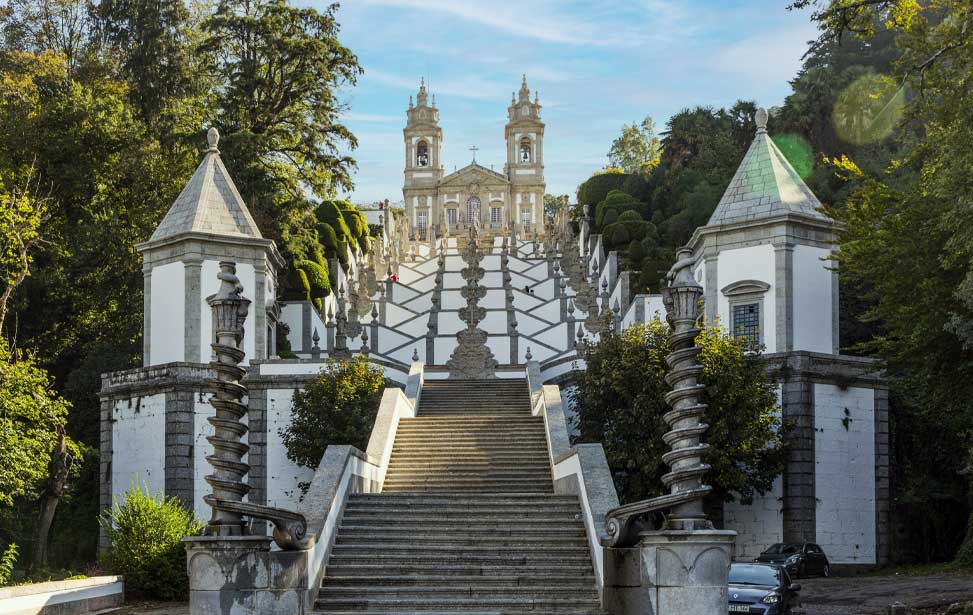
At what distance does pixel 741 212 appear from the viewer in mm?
28203

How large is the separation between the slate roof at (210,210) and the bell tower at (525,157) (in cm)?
6273

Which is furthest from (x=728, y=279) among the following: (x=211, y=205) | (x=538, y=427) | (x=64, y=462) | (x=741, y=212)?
(x=64, y=462)

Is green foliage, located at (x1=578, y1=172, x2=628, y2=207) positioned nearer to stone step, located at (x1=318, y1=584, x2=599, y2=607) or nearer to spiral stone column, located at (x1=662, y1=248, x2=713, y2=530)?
stone step, located at (x1=318, y1=584, x2=599, y2=607)

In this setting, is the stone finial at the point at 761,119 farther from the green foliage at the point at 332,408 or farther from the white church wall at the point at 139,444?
the white church wall at the point at 139,444

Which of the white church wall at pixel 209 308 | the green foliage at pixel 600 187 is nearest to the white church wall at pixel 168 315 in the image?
the white church wall at pixel 209 308

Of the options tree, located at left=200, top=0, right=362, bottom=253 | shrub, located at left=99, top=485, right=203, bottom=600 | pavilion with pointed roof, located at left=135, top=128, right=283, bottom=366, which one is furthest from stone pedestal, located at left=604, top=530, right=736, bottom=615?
tree, located at left=200, top=0, right=362, bottom=253

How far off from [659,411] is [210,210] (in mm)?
12060

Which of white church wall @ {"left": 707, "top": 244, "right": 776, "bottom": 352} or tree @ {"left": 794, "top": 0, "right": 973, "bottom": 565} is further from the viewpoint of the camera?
white church wall @ {"left": 707, "top": 244, "right": 776, "bottom": 352}

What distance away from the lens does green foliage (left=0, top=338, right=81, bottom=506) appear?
2264cm

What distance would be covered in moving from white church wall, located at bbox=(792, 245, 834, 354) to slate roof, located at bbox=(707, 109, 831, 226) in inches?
38.4

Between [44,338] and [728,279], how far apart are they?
20.4 metres

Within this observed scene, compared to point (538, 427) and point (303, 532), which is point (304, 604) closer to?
point (303, 532)

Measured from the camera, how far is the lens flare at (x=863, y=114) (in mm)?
44156

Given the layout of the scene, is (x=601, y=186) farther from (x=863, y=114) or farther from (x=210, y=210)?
(x=210, y=210)
